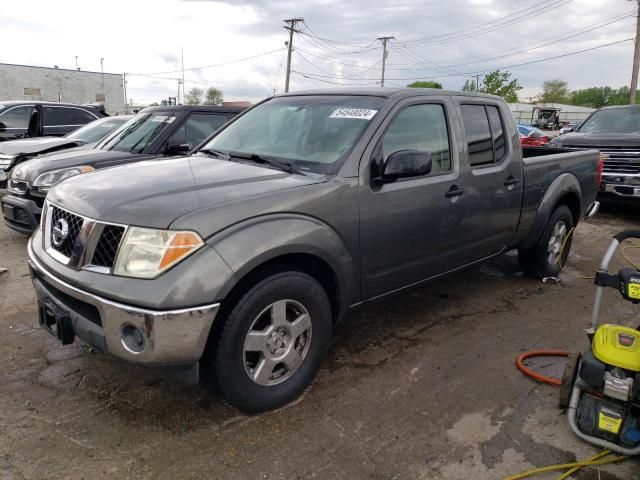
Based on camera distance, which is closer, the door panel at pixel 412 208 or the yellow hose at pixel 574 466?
the yellow hose at pixel 574 466

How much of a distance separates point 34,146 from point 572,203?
24.7ft

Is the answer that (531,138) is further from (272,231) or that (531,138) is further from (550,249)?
(272,231)

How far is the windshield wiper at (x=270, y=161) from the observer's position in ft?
10.6

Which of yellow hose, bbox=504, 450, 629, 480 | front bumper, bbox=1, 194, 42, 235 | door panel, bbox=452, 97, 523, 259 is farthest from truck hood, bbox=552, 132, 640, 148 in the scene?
front bumper, bbox=1, 194, 42, 235

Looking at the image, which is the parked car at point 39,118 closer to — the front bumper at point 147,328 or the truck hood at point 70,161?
the truck hood at point 70,161

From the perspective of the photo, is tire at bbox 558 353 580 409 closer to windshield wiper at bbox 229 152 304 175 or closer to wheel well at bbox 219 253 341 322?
wheel well at bbox 219 253 341 322

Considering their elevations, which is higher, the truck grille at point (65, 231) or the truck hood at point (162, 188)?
the truck hood at point (162, 188)

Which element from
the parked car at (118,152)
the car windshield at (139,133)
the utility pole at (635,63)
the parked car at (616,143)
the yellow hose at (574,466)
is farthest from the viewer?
the utility pole at (635,63)

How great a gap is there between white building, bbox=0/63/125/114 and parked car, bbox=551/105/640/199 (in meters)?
48.2

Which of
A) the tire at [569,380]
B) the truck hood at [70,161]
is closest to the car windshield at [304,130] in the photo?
the tire at [569,380]

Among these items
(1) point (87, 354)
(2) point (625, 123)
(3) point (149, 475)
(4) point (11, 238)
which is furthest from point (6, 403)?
(2) point (625, 123)

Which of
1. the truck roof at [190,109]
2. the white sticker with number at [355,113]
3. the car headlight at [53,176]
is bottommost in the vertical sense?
the car headlight at [53,176]

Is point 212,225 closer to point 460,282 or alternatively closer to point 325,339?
point 325,339

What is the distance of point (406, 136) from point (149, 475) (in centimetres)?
258
